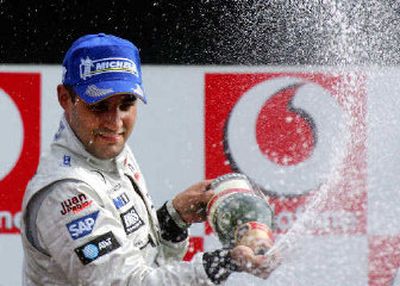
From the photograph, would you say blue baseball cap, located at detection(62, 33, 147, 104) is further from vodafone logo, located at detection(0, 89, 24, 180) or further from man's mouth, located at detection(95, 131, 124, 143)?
vodafone logo, located at detection(0, 89, 24, 180)

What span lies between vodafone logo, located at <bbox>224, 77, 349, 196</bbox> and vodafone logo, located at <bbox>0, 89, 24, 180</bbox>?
2.94 feet

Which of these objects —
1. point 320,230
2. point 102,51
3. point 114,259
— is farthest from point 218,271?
point 320,230

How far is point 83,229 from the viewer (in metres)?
2.59

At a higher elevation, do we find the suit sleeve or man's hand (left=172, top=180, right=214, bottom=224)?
the suit sleeve

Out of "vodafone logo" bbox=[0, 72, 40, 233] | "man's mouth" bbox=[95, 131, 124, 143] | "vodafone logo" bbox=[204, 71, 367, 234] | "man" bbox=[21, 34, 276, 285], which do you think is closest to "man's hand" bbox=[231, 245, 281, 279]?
"man" bbox=[21, 34, 276, 285]

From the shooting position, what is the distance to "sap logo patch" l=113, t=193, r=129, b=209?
278 cm

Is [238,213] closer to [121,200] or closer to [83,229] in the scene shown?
[121,200]

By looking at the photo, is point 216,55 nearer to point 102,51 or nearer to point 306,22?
point 306,22

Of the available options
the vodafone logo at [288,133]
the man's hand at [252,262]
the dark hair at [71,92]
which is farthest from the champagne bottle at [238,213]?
the vodafone logo at [288,133]

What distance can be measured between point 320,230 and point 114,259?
203cm

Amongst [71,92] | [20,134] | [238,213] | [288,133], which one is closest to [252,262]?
[238,213]

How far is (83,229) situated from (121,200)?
239 millimetres

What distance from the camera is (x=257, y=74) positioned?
455 cm

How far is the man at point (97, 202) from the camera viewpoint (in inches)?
102
